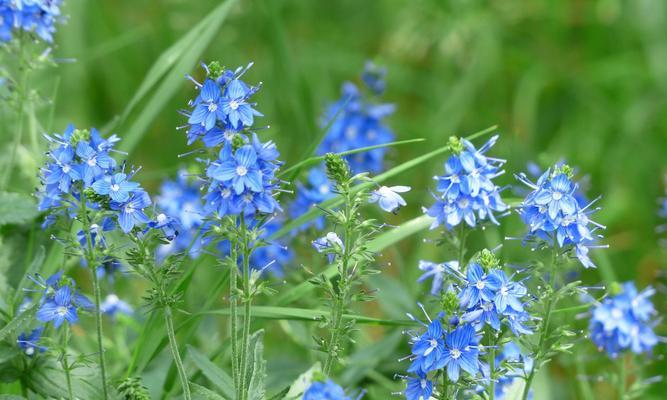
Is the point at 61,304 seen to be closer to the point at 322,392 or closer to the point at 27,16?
the point at 322,392

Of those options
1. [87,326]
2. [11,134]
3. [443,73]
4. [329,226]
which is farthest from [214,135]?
[443,73]

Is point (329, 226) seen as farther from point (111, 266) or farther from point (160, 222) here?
point (160, 222)

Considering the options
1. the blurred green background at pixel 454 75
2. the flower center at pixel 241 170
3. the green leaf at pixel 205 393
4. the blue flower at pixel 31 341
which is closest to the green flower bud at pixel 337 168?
the flower center at pixel 241 170

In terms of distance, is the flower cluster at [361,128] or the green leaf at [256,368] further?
the flower cluster at [361,128]

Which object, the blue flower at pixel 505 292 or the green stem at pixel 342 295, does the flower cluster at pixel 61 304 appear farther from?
the blue flower at pixel 505 292

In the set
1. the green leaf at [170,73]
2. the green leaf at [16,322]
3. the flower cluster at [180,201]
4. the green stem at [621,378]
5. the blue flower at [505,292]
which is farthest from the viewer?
the flower cluster at [180,201]

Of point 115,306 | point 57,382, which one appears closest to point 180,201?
point 115,306
